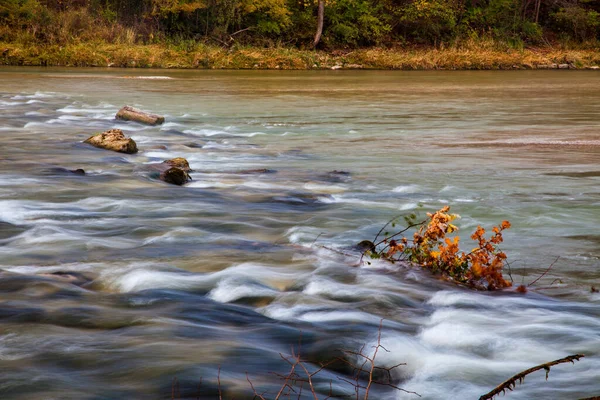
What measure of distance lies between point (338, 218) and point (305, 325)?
283 cm

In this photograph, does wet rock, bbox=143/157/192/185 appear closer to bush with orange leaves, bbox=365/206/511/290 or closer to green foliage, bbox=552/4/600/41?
bush with orange leaves, bbox=365/206/511/290

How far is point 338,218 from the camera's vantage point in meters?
7.20

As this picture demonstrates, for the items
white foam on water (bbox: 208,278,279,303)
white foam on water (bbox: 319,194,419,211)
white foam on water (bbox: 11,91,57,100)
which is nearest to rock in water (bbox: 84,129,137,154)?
white foam on water (bbox: 319,194,419,211)

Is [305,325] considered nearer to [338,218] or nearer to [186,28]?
[338,218]

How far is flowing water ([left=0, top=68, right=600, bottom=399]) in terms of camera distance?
3803 millimetres

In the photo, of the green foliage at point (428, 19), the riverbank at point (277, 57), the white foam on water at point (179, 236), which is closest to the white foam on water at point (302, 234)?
the white foam on water at point (179, 236)

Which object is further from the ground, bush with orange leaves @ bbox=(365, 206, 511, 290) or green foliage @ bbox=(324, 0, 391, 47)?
bush with orange leaves @ bbox=(365, 206, 511, 290)

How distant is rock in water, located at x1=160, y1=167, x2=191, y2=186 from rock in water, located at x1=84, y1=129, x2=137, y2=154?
6.78 feet

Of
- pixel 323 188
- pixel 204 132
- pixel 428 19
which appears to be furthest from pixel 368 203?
pixel 428 19

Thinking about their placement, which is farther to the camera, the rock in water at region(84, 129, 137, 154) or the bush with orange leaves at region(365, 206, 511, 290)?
the rock in water at region(84, 129, 137, 154)

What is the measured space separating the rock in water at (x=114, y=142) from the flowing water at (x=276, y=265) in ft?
0.67

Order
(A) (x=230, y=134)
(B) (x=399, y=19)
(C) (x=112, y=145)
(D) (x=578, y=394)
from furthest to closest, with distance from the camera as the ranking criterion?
1. (B) (x=399, y=19)
2. (A) (x=230, y=134)
3. (C) (x=112, y=145)
4. (D) (x=578, y=394)

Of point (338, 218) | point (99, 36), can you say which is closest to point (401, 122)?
point (338, 218)

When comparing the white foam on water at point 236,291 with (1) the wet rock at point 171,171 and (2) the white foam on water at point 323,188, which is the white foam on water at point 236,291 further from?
(1) the wet rock at point 171,171
